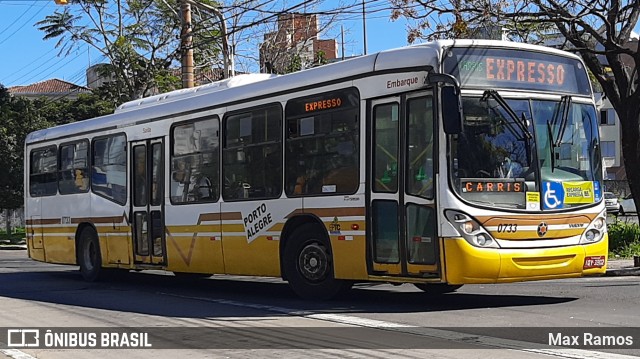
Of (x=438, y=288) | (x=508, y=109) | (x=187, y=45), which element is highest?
(x=187, y=45)

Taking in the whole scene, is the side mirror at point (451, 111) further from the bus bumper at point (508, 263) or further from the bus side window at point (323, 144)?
the bus side window at point (323, 144)

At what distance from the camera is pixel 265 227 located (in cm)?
1304

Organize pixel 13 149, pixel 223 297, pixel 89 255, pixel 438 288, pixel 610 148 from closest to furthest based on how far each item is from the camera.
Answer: pixel 438 288, pixel 223 297, pixel 89 255, pixel 13 149, pixel 610 148

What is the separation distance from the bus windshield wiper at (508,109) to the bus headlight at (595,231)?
1.48 metres

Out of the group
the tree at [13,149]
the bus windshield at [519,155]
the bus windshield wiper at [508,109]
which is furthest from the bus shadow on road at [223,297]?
the tree at [13,149]

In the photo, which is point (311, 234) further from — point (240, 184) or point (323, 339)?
point (323, 339)

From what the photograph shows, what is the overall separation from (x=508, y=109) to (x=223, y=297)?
228 inches

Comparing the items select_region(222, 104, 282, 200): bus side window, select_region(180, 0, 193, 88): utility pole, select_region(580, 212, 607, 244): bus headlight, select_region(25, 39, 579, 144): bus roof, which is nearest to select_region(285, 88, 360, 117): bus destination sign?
select_region(25, 39, 579, 144): bus roof

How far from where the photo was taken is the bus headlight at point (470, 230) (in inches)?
405

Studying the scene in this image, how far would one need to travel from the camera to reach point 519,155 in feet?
35.2

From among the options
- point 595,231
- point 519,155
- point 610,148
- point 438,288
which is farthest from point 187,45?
point 610,148

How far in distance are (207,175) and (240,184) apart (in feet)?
3.15

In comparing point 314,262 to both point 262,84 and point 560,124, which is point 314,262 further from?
point 560,124

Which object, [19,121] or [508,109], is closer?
[508,109]
